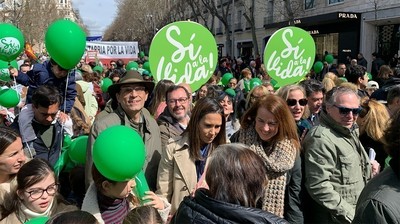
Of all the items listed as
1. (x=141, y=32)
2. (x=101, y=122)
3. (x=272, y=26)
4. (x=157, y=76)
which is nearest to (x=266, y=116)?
(x=101, y=122)

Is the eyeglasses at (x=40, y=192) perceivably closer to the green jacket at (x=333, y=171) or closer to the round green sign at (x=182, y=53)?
the green jacket at (x=333, y=171)

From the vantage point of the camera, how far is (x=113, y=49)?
56.7ft

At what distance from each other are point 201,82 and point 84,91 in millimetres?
2214

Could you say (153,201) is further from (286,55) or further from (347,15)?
(347,15)

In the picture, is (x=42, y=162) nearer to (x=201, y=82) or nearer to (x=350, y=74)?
(x=201, y=82)

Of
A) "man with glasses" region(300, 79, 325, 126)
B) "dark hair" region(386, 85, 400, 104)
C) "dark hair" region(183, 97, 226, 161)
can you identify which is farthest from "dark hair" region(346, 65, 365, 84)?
"dark hair" region(183, 97, 226, 161)

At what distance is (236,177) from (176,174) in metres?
1.10

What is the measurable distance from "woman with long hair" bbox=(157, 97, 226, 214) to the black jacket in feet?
3.32

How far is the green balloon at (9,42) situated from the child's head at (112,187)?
8.21 ft

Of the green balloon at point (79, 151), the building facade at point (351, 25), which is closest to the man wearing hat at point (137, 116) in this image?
the green balloon at point (79, 151)

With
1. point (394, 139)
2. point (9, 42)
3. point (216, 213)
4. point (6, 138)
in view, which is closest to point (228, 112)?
point (9, 42)

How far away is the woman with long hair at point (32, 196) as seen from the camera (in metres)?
2.25

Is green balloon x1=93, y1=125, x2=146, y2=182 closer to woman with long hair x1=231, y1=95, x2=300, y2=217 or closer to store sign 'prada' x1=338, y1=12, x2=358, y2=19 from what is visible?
woman with long hair x1=231, y1=95, x2=300, y2=217

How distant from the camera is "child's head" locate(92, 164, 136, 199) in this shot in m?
2.27
